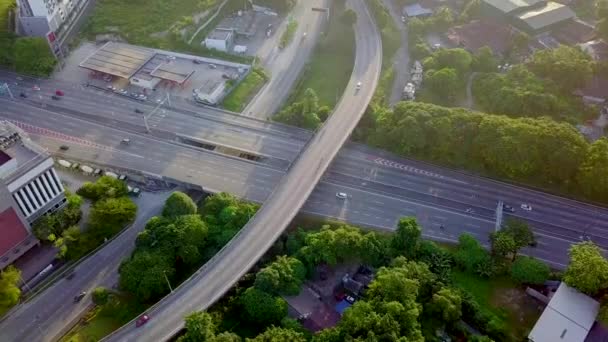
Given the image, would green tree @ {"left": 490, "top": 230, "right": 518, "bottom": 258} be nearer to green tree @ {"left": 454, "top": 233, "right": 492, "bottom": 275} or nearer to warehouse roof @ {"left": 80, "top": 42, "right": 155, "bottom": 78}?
green tree @ {"left": 454, "top": 233, "right": 492, "bottom": 275}

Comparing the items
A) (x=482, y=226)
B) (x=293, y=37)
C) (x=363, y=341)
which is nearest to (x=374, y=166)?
(x=482, y=226)

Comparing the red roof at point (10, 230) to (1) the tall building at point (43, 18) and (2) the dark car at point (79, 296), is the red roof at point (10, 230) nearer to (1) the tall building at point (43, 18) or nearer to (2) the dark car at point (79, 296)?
(2) the dark car at point (79, 296)

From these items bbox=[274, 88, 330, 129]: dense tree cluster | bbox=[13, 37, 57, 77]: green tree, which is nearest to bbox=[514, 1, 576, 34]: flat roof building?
bbox=[274, 88, 330, 129]: dense tree cluster

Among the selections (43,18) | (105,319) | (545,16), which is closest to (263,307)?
(105,319)

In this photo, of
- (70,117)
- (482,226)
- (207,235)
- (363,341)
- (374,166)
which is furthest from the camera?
(70,117)

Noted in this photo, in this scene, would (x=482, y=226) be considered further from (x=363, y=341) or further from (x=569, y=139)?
(x=363, y=341)

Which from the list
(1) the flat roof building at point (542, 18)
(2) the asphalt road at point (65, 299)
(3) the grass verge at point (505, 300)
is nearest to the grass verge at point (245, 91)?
(2) the asphalt road at point (65, 299)
